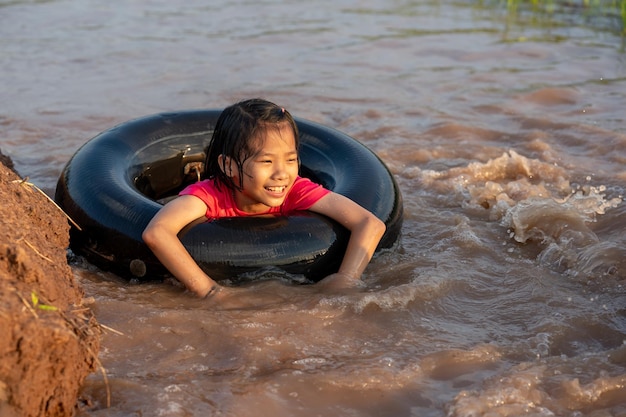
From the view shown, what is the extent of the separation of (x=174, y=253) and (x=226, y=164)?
0.54 m

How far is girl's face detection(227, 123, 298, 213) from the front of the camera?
4.02m

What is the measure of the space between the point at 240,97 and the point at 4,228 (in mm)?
4893

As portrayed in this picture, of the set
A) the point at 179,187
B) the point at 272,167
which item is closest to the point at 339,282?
the point at 272,167

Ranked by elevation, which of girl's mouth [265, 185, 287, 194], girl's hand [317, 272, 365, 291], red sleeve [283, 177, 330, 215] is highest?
girl's mouth [265, 185, 287, 194]

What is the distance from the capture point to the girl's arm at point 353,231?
4.09 metres

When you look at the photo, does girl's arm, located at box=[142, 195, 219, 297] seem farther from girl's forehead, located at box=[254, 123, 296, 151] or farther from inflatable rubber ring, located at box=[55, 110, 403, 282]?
girl's forehead, located at box=[254, 123, 296, 151]

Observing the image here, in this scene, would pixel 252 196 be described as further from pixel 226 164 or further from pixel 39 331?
pixel 39 331

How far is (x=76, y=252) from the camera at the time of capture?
440 cm

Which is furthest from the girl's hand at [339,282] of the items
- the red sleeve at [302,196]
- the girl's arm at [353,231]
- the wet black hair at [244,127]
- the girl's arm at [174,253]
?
the wet black hair at [244,127]

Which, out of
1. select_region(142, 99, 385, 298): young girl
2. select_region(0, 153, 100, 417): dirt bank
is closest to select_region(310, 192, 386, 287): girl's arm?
select_region(142, 99, 385, 298): young girl

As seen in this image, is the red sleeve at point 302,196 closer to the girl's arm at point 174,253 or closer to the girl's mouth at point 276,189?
the girl's mouth at point 276,189

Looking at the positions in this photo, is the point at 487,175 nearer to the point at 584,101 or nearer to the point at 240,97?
the point at 584,101

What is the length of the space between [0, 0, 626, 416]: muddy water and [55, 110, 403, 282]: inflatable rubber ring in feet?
0.46

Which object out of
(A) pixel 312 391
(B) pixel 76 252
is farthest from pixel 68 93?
(A) pixel 312 391
